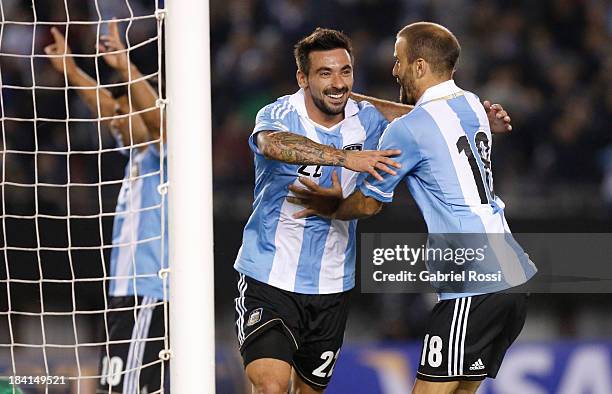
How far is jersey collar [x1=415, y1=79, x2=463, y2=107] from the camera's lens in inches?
141

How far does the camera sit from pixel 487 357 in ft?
11.5

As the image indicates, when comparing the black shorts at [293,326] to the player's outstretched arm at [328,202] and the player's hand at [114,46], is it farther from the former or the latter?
the player's hand at [114,46]

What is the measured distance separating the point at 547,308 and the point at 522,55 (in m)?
2.56

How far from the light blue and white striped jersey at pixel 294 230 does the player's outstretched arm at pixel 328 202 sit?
41 millimetres

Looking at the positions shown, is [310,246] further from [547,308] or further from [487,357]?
[547,308]

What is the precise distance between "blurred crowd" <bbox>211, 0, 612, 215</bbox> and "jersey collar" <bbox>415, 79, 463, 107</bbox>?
2.92 meters

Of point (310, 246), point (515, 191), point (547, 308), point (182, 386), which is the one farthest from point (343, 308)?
point (515, 191)

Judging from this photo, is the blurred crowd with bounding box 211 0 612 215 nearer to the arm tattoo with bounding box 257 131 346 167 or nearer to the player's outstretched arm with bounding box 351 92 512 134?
the player's outstretched arm with bounding box 351 92 512 134

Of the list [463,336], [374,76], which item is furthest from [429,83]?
[374,76]

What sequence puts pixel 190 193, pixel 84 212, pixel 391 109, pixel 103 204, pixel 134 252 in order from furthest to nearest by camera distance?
pixel 103 204
pixel 84 212
pixel 134 252
pixel 391 109
pixel 190 193

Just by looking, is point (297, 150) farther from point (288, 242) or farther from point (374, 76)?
point (374, 76)

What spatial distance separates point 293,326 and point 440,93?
99 centimetres

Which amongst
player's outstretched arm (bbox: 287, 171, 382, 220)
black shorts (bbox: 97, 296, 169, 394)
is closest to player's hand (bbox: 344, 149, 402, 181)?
player's outstretched arm (bbox: 287, 171, 382, 220)

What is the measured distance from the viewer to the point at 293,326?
12.2 feet
